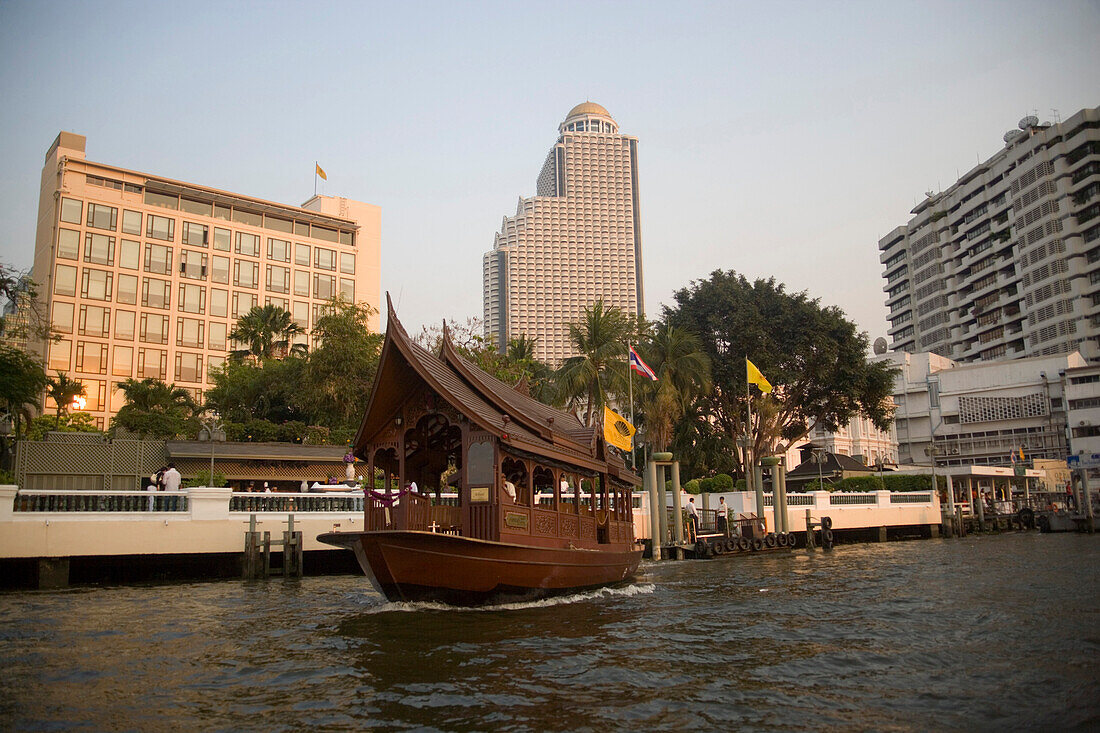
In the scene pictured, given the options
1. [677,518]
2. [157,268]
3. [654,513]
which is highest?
[157,268]

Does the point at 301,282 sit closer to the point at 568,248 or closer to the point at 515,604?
the point at 515,604

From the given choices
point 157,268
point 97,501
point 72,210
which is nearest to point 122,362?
point 157,268

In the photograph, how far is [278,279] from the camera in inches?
2881

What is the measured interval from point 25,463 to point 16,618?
1275 centimetres

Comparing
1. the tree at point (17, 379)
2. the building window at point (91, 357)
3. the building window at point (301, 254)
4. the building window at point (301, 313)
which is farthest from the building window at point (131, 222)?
the tree at point (17, 379)

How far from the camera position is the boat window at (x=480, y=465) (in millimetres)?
14227

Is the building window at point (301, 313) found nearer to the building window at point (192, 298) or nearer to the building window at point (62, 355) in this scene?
the building window at point (192, 298)

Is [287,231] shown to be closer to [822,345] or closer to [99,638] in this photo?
[822,345]

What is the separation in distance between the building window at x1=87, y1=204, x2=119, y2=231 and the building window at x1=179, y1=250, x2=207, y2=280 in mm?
5463

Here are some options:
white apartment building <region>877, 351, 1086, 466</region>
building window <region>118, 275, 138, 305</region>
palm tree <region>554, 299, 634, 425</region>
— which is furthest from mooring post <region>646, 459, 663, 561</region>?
building window <region>118, 275, 138, 305</region>

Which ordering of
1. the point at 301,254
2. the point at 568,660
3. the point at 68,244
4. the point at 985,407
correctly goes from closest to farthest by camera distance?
the point at 568,660, the point at 68,244, the point at 985,407, the point at 301,254

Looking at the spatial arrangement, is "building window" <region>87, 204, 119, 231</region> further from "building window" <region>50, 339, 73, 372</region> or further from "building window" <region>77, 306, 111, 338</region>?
"building window" <region>50, 339, 73, 372</region>

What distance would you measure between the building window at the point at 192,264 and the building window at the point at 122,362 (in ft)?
27.0

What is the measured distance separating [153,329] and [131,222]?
28.9 feet
